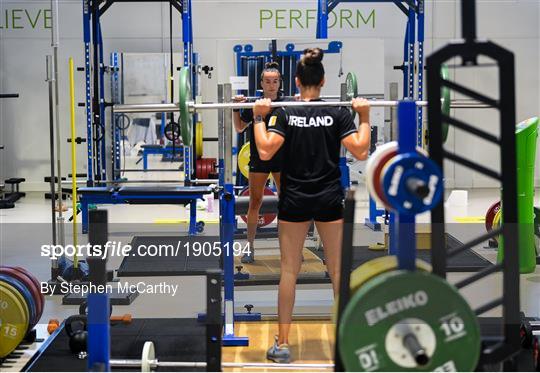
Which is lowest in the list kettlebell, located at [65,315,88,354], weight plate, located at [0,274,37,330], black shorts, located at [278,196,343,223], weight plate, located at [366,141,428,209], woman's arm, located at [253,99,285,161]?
kettlebell, located at [65,315,88,354]

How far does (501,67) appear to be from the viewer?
9.55 feet

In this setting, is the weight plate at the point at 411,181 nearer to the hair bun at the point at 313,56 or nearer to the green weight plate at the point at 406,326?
the green weight plate at the point at 406,326

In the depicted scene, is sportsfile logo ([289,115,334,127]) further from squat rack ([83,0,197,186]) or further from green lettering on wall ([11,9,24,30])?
green lettering on wall ([11,9,24,30])

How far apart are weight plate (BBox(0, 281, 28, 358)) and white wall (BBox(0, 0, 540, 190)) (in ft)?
24.4

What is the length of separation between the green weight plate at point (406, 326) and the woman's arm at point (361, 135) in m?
1.37

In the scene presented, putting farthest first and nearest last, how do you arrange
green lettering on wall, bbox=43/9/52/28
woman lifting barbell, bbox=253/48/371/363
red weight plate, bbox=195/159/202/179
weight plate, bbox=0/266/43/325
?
1. green lettering on wall, bbox=43/9/52/28
2. red weight plate, bbox=195/159/202/179
3. weight plate, bbox=0/266/43/325
4. woman lifting barbell, bbox=253/48/371/363

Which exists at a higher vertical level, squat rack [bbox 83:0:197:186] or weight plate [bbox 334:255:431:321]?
squat rack [bbox 83:0:197:186]

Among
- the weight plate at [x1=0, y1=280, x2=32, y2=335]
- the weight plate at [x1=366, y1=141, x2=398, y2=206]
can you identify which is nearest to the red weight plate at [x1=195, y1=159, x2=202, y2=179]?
the weight plate at [x1=0, y1=280, x2=32, y2=335]

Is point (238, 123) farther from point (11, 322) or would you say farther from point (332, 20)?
point (332, 20)

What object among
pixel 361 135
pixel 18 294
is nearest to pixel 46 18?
pixel 18 294

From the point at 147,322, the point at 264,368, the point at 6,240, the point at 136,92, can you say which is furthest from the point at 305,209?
the point at 136,92

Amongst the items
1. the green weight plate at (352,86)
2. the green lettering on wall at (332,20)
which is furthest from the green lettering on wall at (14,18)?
the green weight plate at (352,86)

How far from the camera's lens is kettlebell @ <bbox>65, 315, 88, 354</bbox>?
4844 mm

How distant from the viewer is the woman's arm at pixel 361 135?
4.11m
